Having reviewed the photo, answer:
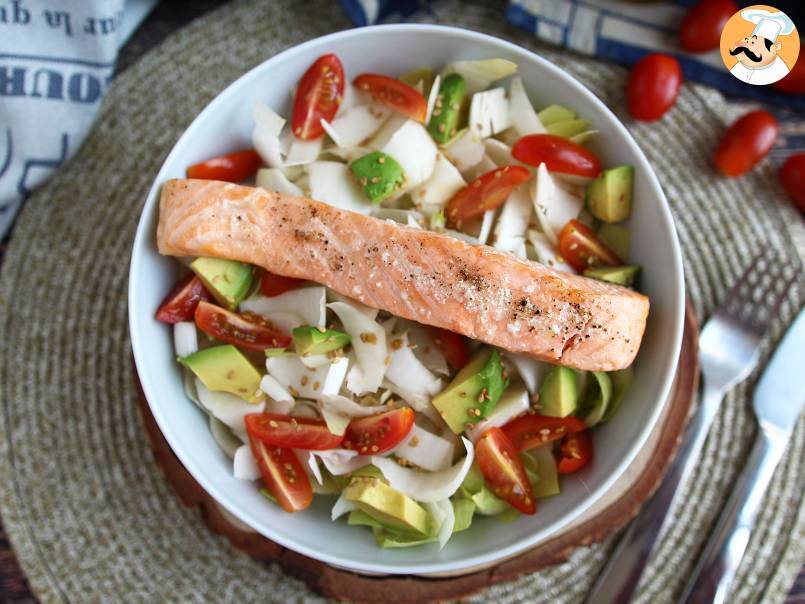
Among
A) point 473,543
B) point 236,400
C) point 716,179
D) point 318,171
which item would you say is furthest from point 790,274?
point 236,400

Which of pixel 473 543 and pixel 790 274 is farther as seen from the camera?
pixel 790 274

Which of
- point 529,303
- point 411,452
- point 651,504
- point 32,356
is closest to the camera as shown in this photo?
point 529,303

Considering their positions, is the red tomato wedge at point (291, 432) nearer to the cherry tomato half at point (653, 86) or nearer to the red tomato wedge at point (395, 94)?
the red tomato wedge at point (395, 94)

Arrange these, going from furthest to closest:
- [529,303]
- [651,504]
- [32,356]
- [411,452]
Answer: [32,356]
[651,504]
[411,452]
[529,303]

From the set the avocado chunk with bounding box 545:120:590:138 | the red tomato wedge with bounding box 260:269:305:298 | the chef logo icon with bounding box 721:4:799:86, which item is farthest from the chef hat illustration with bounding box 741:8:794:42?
→ the red tomato wedge with bounding box 260:269:305:298

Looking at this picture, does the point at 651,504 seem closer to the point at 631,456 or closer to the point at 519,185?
the point at 631,456

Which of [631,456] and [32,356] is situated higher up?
[631,456]

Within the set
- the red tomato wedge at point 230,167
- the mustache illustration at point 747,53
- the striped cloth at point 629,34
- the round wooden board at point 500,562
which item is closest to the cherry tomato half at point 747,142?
the striped cloth at point 629,34

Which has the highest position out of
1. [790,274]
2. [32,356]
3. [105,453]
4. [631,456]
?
[790,274]
